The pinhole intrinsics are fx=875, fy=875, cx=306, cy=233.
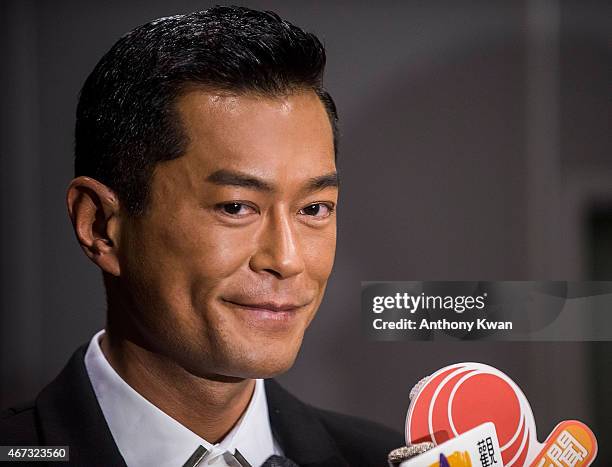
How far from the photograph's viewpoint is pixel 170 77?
1439mm

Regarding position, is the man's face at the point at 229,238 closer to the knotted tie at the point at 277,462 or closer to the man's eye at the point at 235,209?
the man's eye at the point at 235,209

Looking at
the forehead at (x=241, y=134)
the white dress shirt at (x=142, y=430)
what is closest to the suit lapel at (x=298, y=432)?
the white dress shirt at (x=142, y=430)

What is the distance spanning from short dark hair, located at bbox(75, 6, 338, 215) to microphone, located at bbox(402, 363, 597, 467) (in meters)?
0.63

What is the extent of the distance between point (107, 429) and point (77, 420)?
6 centimetres

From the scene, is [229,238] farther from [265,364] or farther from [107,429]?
[107,429]

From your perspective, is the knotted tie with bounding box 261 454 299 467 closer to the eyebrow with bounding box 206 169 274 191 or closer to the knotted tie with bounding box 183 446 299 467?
the knotted tie with bounding box 183 446 299 467

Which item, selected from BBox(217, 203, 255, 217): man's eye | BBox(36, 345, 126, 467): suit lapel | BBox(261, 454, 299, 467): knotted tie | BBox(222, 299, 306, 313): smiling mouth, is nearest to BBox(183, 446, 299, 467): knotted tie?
BBox(261, 454, 299, 467): knotted tie

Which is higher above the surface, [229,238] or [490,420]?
[229,238]

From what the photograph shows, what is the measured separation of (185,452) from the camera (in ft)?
4.87

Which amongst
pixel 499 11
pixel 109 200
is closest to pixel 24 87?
pixel 109 200

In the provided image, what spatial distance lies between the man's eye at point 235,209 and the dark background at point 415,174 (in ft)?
0.96

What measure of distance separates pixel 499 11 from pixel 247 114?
0.62 metres

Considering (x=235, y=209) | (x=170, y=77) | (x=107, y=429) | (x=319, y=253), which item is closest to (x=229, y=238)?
(x=235, y=209)

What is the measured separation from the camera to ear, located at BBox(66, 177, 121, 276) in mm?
1485
